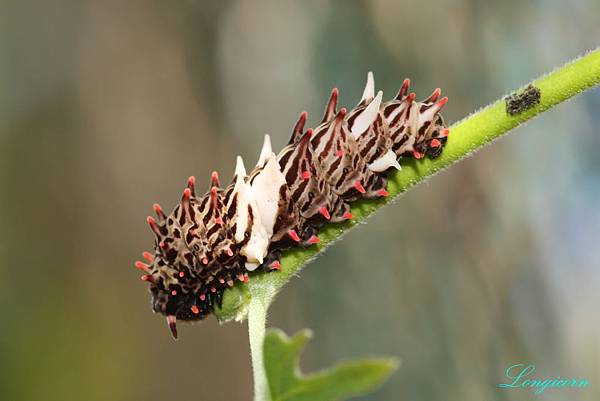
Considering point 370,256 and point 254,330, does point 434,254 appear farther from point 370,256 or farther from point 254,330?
point 254,330

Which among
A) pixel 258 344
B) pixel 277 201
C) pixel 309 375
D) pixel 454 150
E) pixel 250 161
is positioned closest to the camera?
pixel 309 375

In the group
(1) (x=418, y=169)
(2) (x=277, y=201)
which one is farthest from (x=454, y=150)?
(2) (x=277, y=201)

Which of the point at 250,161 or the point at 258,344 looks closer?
the point at 258,344

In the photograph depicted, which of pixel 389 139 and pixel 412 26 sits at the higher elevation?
pixel 412 26

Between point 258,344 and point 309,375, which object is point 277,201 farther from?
point 309,375

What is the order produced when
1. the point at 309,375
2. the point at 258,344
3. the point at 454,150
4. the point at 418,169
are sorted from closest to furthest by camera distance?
the point at 309,375 < the point at 258,344 < the point at 454,150 < the point at 418,169

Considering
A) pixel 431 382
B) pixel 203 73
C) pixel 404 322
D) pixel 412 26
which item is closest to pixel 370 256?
pixel 404 322
